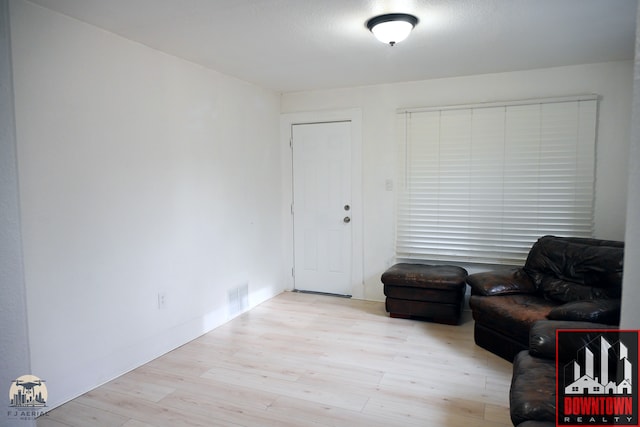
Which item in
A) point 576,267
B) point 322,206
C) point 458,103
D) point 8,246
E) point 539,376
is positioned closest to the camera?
point 8,246

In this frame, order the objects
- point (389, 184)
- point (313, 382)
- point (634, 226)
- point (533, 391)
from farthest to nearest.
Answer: point (389, 184) < point (313, 382) < point (533, 391) < point (634, 226)

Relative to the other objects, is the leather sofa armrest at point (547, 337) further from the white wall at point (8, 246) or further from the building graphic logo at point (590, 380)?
the white wall at point (8, 246)

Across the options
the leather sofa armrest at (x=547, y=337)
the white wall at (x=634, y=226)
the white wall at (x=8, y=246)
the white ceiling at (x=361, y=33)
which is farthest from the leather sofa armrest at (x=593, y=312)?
the white wall at (x=8, y=246)

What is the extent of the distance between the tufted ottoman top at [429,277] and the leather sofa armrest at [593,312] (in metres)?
1.20

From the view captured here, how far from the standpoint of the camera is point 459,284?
3.96 m

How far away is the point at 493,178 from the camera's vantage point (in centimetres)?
426

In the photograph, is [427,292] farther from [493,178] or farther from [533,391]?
[533,391]

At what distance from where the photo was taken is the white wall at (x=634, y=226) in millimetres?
629

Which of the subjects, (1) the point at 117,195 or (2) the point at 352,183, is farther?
(2) the point at 352,183

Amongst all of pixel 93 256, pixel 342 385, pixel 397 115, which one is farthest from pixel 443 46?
pixel 93 256

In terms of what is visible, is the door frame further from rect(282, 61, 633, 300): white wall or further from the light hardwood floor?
the light hardwood floor

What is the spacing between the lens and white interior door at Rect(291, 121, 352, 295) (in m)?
4.96

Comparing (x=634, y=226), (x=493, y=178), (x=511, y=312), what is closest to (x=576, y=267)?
(x=511, y=312)

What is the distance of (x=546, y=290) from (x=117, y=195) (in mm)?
3595
